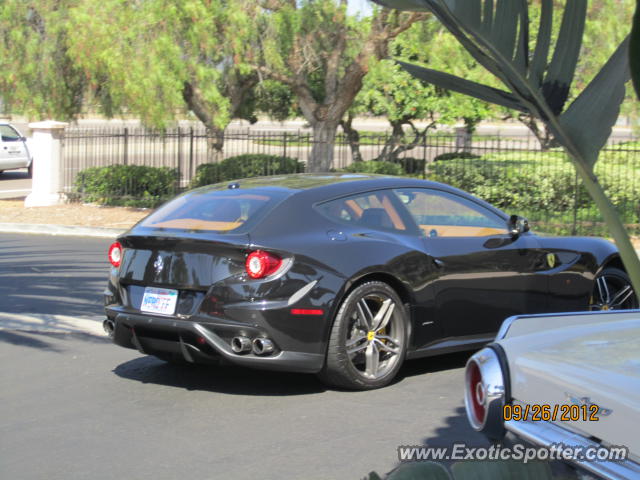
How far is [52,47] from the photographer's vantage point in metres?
20.7

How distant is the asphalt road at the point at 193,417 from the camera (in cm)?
499

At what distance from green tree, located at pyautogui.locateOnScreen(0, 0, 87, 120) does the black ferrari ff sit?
49.7 feet

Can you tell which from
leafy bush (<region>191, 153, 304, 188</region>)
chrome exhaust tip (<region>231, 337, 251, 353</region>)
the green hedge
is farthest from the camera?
leafy bush (<region>191, 153, 304, 188</region>)

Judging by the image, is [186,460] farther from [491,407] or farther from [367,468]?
[491,407]

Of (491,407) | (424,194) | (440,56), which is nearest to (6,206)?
(440,56)

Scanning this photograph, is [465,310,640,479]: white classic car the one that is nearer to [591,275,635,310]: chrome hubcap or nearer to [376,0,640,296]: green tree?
[376,0,640,296]: green tree

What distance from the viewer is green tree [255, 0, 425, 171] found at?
18.3 meters

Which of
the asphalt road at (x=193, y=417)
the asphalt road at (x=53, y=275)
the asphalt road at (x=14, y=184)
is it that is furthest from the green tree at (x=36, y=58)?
the asphalt road at (x=193, y=417)

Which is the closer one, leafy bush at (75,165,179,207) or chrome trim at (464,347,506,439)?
chrome trim at (464,347,506,439)

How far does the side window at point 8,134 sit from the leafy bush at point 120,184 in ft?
34.3

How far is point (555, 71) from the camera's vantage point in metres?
3.05

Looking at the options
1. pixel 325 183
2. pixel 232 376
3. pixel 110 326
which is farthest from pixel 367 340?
pixel 110 326

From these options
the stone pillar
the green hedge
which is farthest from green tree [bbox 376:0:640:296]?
the stone pillar

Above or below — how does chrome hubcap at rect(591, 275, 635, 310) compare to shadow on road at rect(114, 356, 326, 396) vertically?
above
